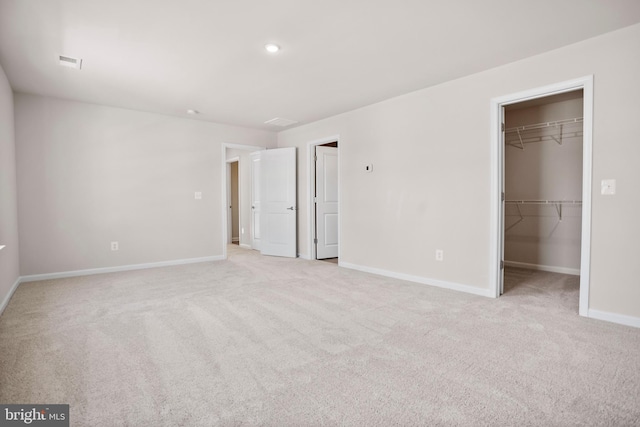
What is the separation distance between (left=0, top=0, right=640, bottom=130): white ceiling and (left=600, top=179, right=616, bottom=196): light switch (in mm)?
1230

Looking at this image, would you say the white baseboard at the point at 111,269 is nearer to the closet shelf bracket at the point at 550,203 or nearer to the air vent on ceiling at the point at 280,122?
the air vent on ceiling at the point at 280,122

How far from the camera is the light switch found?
267 centimetres

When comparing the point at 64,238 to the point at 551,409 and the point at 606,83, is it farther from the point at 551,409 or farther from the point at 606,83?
the point at 606,83

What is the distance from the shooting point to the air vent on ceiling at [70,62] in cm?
309

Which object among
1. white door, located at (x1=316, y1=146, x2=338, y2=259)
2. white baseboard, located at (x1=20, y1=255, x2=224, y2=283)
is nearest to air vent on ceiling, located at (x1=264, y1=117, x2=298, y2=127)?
white door, located at (x1=316, y1=146, x2=338, y2=259)

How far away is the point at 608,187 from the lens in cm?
269

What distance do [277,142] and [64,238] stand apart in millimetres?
3853

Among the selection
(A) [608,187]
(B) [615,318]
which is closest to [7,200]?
(A) [608,187]

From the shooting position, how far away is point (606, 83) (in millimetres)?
2697

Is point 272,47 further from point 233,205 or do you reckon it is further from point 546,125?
point 233,205

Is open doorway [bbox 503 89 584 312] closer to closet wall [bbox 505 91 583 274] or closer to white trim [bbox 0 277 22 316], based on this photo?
closet wall [bbox 505 91 583 274]

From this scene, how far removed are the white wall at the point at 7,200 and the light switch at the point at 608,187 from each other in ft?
17.8

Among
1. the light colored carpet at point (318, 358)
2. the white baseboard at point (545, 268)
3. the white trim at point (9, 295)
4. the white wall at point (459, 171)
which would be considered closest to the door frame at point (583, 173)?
the white wall at point (459, 171)

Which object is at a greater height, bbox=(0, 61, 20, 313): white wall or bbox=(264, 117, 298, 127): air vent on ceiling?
bbox=(264, 117, 298, 127): air vent on ceiling
